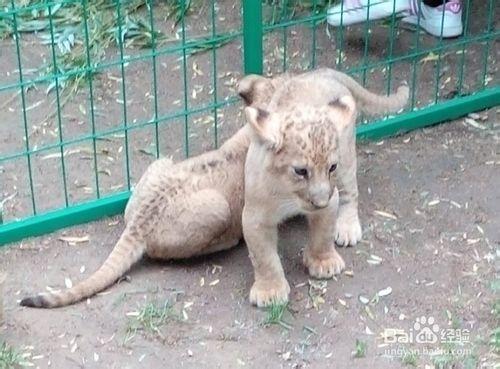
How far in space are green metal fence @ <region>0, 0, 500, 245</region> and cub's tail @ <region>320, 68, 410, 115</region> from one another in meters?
0.27

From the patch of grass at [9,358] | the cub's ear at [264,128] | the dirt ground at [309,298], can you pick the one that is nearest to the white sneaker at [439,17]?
the dirt ground at [309,298]

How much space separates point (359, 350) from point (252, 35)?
1506 mm

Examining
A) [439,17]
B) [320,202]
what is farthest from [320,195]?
[439,17]

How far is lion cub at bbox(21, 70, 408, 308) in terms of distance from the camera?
4.34 m

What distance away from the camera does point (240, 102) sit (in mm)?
5855

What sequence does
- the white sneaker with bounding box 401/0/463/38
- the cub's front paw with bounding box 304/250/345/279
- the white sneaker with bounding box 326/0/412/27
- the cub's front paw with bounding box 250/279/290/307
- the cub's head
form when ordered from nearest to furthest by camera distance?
the cub's head → the cub's front paw with bounding box 250/279/290/307 → the cub's front paw with bounding box 304/250/345/279 → the white sneaker with bounding box 326/0/412/27 → the white sneaker with bounding box 401/0/463/38

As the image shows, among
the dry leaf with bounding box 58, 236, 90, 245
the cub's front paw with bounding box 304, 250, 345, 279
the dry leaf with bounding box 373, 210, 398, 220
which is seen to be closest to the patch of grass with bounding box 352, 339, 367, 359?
the cub's front paw with bounding box 304, 250, 345, 279

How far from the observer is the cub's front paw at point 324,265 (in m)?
4.80

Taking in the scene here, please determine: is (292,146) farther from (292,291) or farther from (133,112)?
(133,112)

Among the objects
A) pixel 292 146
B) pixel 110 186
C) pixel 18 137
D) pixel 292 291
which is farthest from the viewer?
pixel 18 137

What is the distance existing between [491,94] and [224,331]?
6.60ft

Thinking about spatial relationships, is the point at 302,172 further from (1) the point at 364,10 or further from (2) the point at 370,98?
(1) the point at 364,10

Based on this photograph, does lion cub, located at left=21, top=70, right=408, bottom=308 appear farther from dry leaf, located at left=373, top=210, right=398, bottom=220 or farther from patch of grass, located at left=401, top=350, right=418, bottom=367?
patch of grass, located at left=401, top=350, right=418, bottom=367

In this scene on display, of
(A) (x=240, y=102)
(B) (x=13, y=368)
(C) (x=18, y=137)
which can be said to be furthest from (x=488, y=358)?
(C) (x=18, y=137)
